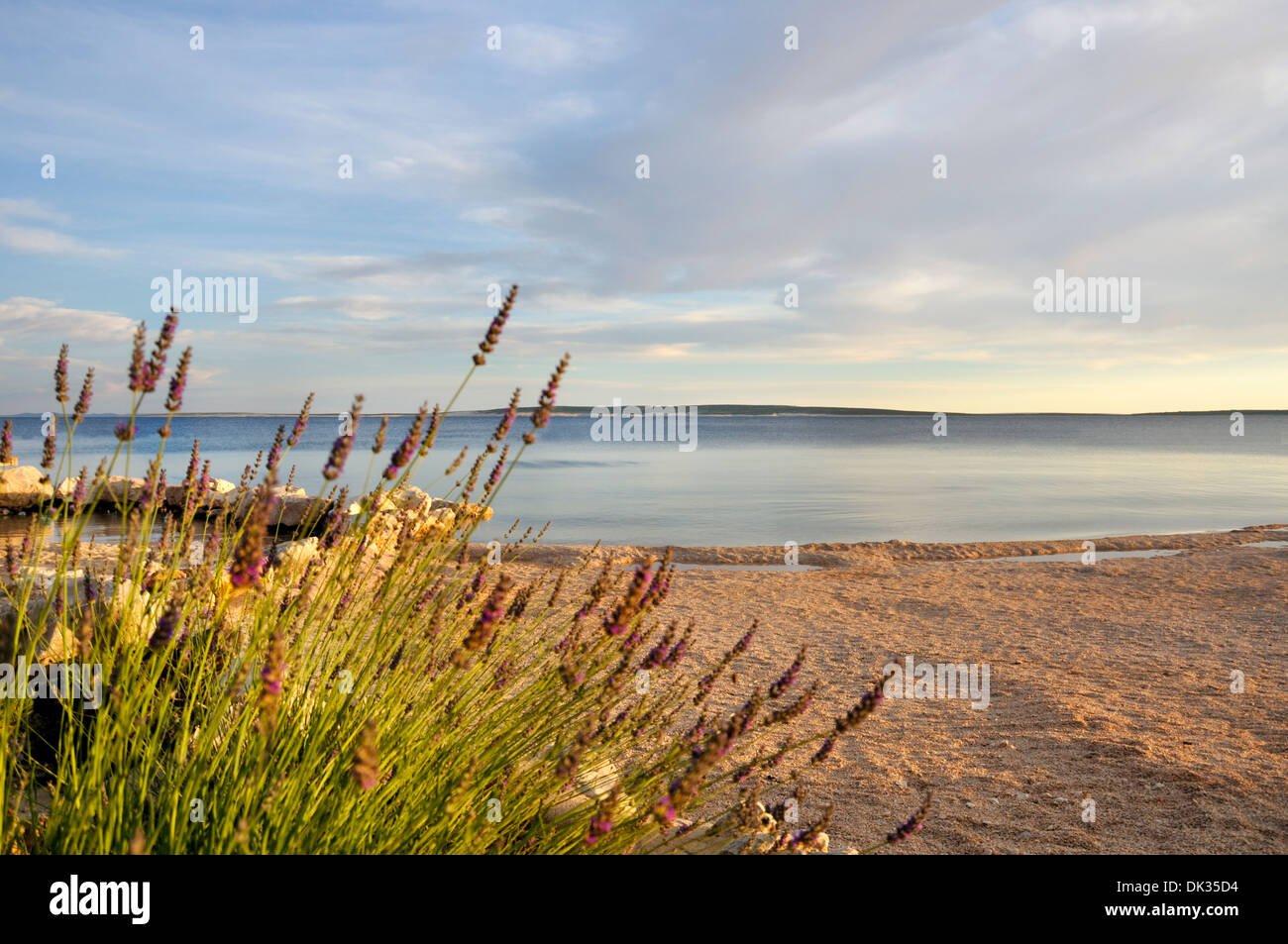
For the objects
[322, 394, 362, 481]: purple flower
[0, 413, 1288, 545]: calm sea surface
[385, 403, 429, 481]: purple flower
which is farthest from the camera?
[0, 413, 1288, 545]: calm sea surface

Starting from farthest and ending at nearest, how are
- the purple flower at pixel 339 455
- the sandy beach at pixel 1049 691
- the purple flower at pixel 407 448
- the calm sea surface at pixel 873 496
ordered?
the calm sea surface at pixel 873 496, the sandy beach at pixel 1049 691, the purple flower at pixel 407 448, the purple flower at pixel 339 455

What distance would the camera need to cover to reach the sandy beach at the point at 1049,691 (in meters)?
3.62

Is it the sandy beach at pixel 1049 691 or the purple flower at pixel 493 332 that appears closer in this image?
the purple flower at pixel 493 332

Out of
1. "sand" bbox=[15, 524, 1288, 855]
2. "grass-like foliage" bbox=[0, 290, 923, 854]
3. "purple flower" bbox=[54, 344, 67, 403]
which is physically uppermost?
"purple flower" bbox=[54, 344, 67, 403]

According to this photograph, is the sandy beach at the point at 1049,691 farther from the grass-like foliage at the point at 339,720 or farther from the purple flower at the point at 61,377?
the purple flower at the point at 61,377

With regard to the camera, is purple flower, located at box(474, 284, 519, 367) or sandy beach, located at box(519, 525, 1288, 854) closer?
purple flower, located at box(474, 284, 519, 367)

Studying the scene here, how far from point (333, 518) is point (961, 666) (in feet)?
18.0

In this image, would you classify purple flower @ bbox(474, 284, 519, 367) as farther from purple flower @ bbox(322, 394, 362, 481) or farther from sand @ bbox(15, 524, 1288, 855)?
sand @ bbox(15, 524, 1288, 855)

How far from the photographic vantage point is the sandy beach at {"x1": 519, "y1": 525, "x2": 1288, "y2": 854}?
3.62 metres

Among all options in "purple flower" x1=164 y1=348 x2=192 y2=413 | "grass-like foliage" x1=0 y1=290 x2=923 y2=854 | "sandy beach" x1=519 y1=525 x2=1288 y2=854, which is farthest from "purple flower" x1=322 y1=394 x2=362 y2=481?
"sandy beach" x1=519 y1=525 x2=1288 y2=854

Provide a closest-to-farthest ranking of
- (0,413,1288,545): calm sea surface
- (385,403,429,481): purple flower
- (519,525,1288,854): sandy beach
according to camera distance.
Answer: (385,403,429,481): purple flower < (519,525,1288,854): sandy beach < (0,413,1288,545): calm sea surface

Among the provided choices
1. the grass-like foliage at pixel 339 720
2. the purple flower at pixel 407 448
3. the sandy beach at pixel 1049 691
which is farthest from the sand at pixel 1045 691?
the purple flower at pixel 407 448
